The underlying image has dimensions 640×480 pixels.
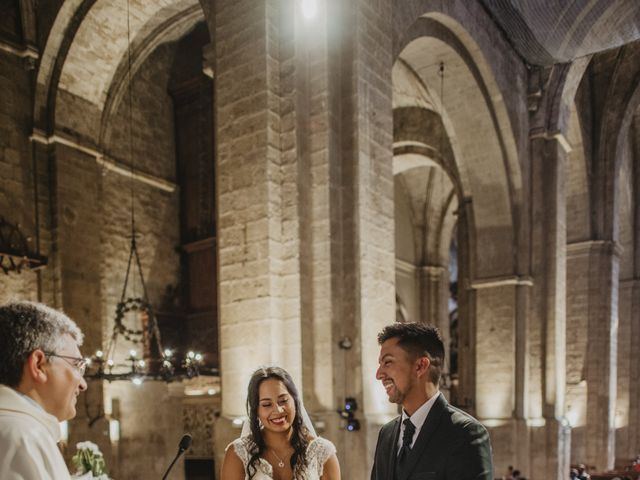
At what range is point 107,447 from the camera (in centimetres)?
1062

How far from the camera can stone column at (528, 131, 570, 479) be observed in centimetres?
1210

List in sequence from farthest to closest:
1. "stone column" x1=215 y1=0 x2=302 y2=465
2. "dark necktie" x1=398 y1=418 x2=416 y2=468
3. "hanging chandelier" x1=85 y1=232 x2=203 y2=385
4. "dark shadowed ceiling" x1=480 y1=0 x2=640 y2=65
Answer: "dark shadowed ceiling" x1=480 y1=0 x2=640 y2=65 → "hanging chandelier" x1=85 y1=232 x2=203 y2=385 → "stone column" x1=215 y1=0 x2=302 y2=465 → "dark necktie" x1=398 y1=418 x2=416 y2=468

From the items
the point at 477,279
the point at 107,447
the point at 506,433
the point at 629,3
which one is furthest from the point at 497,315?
the point at 107,447

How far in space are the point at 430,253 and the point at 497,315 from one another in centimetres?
869

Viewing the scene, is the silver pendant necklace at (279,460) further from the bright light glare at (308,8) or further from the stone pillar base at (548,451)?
the stone pillar base at (548,451)

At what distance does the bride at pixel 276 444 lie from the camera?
295cm

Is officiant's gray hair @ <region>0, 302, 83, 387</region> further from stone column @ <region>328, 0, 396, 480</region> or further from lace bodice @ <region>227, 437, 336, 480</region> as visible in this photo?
stone column @ <region>328, 0, 396, 480</region>

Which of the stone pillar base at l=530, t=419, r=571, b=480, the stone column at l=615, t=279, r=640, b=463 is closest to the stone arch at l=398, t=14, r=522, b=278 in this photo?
the stone pillar base at l=530, t=419, r=571, b=480

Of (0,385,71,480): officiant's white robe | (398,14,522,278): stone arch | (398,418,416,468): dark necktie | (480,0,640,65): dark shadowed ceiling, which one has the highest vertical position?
(480,0,640,65): dark shadowed ceiling

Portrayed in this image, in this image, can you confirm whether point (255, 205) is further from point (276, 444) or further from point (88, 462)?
point (276, 444)

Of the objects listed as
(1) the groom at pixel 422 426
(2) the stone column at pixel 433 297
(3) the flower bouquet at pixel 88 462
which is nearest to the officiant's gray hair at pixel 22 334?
(1) the groom at pixel 422 426

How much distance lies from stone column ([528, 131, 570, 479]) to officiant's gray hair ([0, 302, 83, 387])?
12303 millimetres

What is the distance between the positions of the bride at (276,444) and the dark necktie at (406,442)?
109cm

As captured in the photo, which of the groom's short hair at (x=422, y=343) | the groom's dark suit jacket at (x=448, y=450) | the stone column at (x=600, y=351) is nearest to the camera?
the groom's dark suit jacket at (x=448, y=450)
